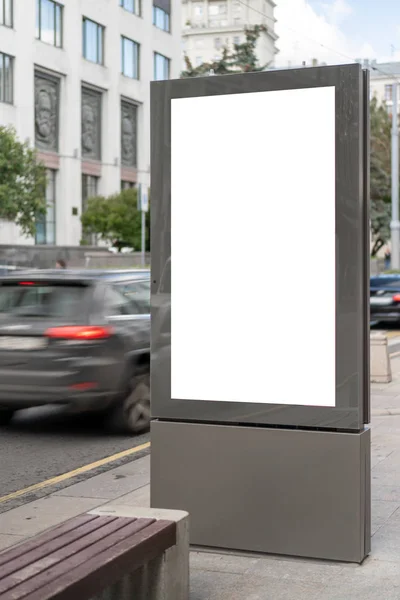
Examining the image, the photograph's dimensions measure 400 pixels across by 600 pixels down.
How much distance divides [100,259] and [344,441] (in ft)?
161

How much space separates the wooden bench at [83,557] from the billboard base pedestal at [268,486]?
29.0 inches

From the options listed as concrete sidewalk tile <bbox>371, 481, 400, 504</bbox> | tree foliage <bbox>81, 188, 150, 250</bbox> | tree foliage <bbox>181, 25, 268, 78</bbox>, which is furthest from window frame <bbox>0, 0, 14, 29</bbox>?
concrete sidewalk tile <bbox>371, 481, 400, 504</bbox>

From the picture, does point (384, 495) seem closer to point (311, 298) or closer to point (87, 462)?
point (311, 298)

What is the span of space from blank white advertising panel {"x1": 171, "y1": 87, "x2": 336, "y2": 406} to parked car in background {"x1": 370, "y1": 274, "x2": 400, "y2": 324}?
1967cm

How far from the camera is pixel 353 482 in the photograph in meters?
4.70

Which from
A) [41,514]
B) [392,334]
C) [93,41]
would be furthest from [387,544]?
[93,41]

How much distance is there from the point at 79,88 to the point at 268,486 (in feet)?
187

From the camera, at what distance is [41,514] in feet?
20.6

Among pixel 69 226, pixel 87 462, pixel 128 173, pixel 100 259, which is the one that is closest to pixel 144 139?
pixel 128 173

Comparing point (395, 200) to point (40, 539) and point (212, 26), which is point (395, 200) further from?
point (212, 26)

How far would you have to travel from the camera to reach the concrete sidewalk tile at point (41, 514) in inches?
233

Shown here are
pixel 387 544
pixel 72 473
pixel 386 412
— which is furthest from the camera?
pixel 386 412

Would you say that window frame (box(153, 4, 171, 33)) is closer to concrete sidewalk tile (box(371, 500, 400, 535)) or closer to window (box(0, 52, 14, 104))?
window (box(0, 52, 14, 104))

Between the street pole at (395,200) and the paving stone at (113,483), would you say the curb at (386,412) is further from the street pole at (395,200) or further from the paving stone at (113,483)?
the street pole at (395,200)
